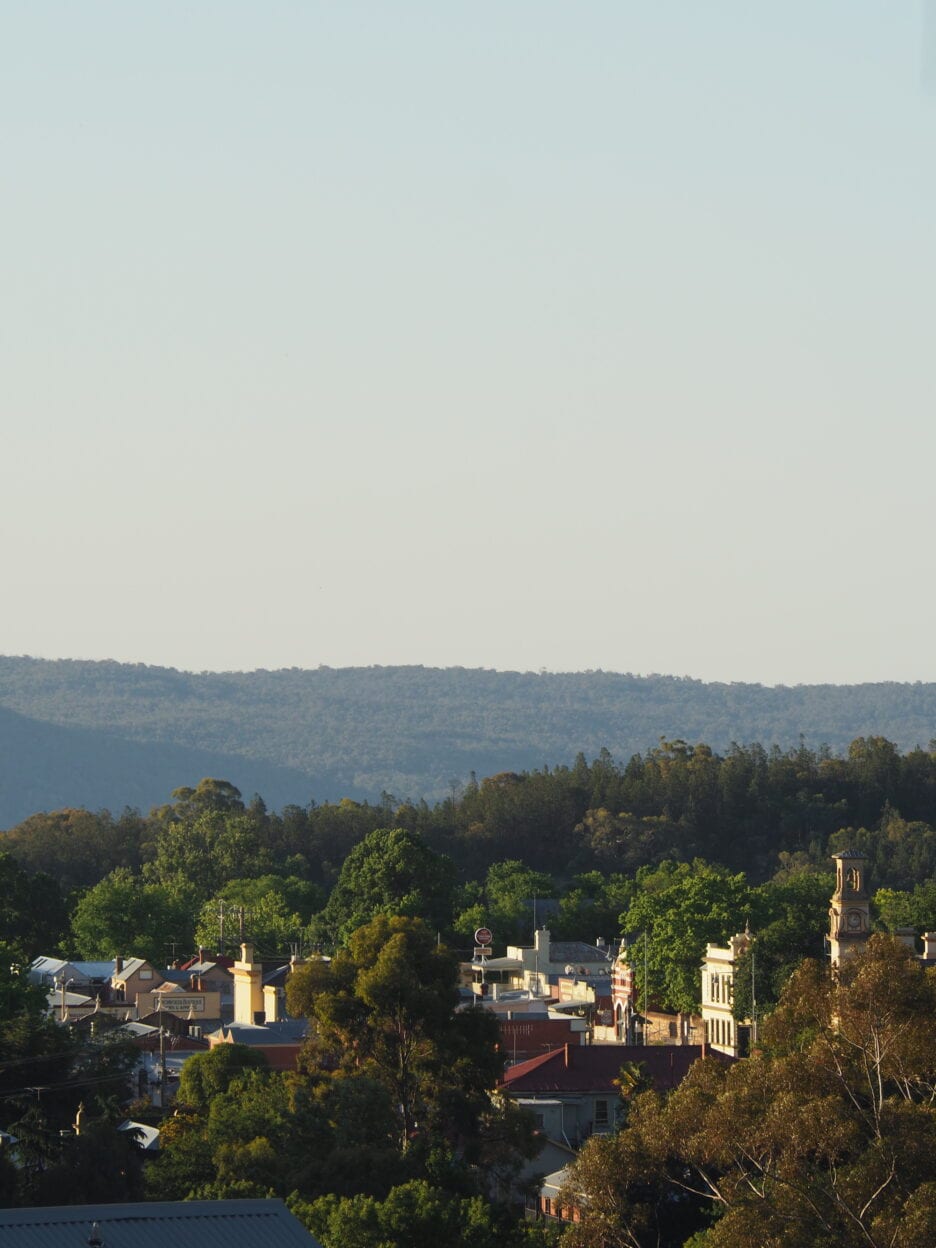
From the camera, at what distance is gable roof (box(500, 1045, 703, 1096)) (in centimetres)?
7656

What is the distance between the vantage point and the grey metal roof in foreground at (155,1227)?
129 ft

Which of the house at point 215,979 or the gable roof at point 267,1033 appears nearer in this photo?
the gable roof at point 267,1033

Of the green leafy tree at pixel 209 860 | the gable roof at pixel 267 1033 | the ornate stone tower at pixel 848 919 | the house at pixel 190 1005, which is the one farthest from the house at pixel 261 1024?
the green leafy tree at pixel 209 860

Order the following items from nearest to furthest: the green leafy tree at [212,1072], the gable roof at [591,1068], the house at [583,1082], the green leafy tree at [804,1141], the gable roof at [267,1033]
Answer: the green leafy tree at [804,1141], the green leafy tree at [212,1072], the house at [583,1082], the gable roof at [591,1068], the gable roof at [267,1033]

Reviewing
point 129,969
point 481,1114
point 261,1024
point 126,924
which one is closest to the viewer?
point 481,1114

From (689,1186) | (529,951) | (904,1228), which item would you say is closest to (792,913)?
(529,951)

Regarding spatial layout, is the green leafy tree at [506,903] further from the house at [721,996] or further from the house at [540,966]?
the house at [721,996]

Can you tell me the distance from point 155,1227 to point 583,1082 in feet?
126

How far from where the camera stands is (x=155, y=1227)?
39875mm

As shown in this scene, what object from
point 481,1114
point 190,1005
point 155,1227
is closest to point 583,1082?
point 481,1114

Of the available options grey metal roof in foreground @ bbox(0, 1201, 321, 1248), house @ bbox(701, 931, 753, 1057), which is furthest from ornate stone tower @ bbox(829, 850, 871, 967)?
grey metal roof in foreground @ bbox(0, 1201, 321, 1248)

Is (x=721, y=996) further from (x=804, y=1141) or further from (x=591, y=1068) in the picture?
(x=804, y=1141)

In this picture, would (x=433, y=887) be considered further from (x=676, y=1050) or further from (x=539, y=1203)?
(x=539, y=1203)

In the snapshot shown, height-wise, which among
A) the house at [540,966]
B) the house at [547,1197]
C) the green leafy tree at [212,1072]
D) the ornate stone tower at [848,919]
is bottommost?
the house at [547,1197]
